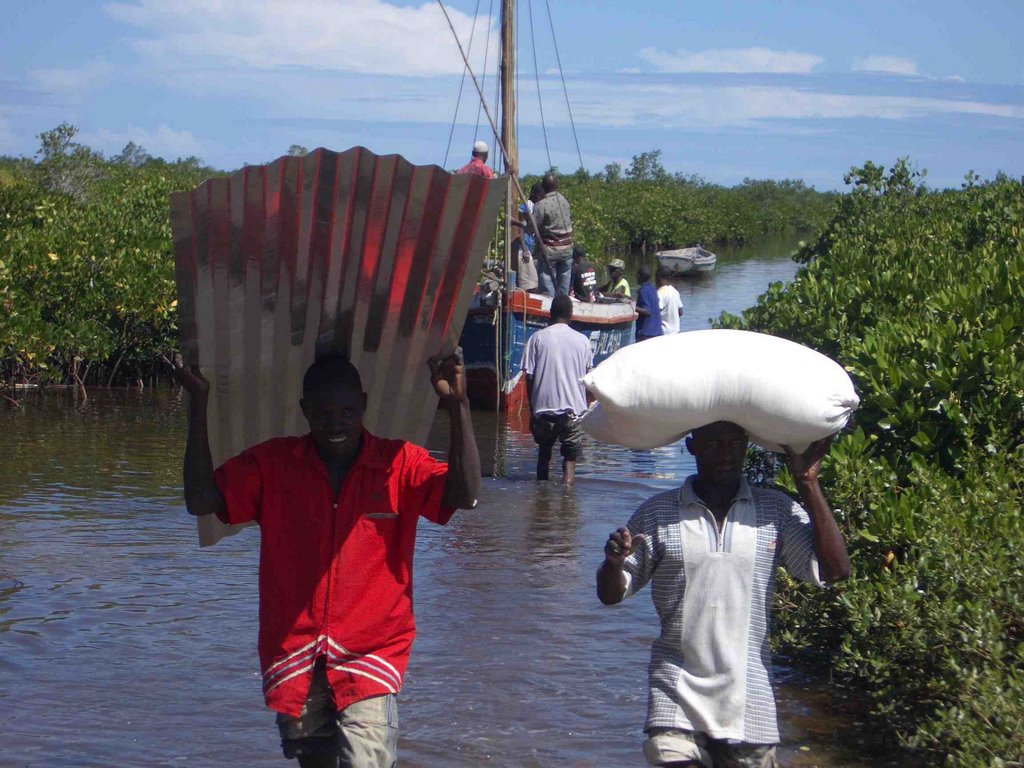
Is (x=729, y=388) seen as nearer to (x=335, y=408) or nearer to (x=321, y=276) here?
(x=335, y=408)

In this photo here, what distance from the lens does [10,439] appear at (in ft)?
42.0

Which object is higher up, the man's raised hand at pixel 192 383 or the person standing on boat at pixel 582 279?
the man's raised hand at pixel 192 383

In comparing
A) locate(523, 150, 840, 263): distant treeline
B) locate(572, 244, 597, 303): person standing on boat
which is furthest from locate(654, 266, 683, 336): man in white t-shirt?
locate(523, 150, 840, 263): distant treeline

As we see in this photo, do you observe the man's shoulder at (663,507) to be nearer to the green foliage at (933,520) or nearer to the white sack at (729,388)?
the white sack at (729,388)

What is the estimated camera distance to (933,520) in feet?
15.8

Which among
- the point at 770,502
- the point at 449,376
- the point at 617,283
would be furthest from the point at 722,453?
the point at 617,283

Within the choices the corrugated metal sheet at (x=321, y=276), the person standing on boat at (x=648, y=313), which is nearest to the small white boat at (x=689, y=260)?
the person standing on boat at (x=648, y=313)

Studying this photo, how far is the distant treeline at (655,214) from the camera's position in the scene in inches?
1873

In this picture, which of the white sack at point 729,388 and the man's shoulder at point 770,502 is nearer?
the white sack at point 729,388

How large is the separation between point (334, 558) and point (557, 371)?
6987 millimetres

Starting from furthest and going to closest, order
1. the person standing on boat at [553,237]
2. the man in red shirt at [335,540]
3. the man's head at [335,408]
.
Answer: the person standing on boat at [553,237] < the man's head at [335,408] < the man in red shirt at [335,540]

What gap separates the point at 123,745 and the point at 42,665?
1.20 m

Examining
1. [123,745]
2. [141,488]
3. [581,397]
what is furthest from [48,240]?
[123,745]

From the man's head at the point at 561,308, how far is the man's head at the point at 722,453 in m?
6.88
